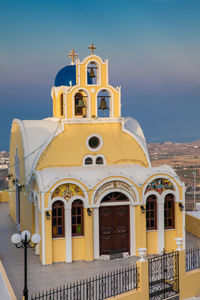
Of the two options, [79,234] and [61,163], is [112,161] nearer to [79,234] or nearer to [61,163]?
[61,163]

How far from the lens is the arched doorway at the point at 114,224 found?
57.0 feet

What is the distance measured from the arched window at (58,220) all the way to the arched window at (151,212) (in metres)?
3.75

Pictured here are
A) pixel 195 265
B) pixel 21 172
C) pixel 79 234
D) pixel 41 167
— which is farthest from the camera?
pixel 21 172

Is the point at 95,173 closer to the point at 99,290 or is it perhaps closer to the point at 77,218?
the point at 77,218

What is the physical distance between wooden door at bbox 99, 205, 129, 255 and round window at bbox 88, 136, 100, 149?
2982mm

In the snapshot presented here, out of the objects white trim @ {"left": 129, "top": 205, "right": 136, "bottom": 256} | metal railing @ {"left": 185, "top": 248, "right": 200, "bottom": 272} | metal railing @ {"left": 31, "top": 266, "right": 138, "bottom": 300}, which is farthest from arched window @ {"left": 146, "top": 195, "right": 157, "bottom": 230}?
metal railing @ {"left": 31, "top": 266, "right": 138, "bottom": 300}

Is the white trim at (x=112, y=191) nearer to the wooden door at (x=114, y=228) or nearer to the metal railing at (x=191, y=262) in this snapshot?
the wooden door at (x=114, y=228)

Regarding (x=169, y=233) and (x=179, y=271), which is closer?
(x=179, y=271)

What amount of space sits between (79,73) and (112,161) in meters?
4.27

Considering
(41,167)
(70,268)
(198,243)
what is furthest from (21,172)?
(198,243)

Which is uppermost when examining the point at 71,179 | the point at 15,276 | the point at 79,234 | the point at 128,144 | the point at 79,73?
the point at 79,73

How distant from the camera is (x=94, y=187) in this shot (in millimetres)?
16797

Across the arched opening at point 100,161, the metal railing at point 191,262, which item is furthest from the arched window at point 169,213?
the arched opening at point 100,161

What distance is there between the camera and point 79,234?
17.1m
